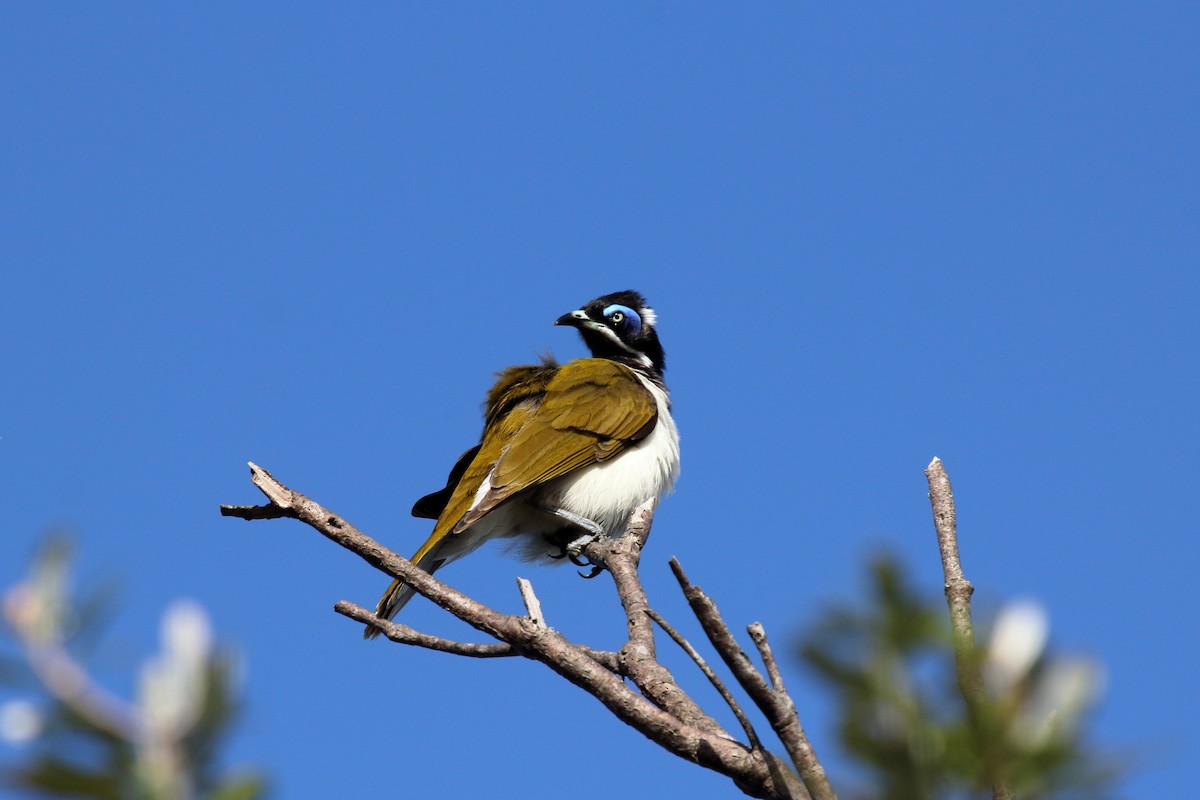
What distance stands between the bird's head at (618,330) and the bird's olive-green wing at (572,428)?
123 centimetres

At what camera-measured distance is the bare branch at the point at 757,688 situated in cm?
221

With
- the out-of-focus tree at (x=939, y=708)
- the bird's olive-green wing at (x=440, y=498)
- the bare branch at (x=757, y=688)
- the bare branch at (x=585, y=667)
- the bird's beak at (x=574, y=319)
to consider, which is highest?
the bird's beak at (x=574, y=319)

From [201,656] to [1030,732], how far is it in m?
0.55

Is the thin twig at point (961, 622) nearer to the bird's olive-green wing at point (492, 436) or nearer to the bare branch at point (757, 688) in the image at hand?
the bare branch at point (757, 688)

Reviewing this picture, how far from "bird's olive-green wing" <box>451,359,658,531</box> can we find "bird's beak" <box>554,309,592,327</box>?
4.21ft

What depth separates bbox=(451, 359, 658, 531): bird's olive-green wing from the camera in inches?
300

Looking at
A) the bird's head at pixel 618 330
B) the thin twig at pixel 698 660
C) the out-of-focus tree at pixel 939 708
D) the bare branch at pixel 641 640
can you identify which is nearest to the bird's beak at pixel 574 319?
the bird's head at pixel 618 330

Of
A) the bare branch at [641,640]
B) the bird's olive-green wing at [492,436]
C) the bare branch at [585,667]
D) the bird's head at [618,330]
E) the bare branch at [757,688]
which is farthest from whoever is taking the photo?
the bird's head at [618,330]

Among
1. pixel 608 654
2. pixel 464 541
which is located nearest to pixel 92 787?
pixel 608 654

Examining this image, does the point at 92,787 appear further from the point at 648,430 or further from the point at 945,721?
the point at 648,430

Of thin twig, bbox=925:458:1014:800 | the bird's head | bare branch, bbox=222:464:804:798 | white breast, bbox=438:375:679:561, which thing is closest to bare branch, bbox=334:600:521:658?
bare branch, bbox=222:464:804:798

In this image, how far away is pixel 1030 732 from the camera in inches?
32.5

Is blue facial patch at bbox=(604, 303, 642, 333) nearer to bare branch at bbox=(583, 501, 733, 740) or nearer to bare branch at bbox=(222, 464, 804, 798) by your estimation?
bare branch at bbox=(583, 501, 733, 740)

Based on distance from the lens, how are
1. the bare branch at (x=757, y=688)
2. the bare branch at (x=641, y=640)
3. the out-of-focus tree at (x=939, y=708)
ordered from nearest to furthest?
1. the out-of-focus tree at (x=939, y=708)
2. the bare branch at (x=757, y=688)
3. the bare branch at (x=641, y=640)
